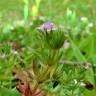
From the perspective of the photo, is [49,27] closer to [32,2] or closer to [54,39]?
[54,39]

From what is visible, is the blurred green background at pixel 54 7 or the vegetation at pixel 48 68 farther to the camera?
Answer: the blurred green background at pixel 54 7

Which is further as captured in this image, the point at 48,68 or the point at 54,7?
the point at 54,7

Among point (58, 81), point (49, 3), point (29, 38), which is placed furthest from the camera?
point (49, 3)

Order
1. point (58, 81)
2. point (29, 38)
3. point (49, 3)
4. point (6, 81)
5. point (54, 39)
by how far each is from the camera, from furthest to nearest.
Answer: point (49, 3)
point (29, 38)
point (6, 81)
point (58, 81)
point (54, 39)

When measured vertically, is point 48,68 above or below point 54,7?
above

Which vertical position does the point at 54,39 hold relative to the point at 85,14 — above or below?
above

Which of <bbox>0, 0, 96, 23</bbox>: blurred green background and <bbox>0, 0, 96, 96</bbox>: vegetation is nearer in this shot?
A: <bbox>0, 0, 96, 96</bbox>: vegetation

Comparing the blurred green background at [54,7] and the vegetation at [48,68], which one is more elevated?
the vegetation at [48,68]

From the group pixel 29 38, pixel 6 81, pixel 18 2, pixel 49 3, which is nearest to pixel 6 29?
pixel 29 38

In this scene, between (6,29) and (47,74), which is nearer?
(47,74)

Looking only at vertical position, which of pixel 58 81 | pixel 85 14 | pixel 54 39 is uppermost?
pixel 54 39

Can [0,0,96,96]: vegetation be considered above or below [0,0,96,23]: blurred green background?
above
